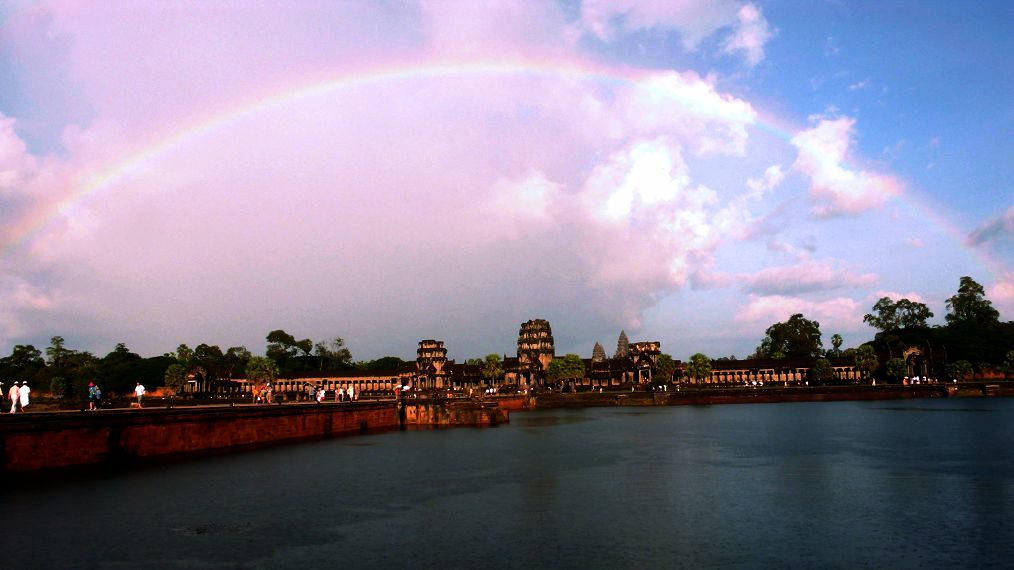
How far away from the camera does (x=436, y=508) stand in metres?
33.2

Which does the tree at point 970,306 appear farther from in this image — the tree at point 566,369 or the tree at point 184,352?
the tree at point 184,352

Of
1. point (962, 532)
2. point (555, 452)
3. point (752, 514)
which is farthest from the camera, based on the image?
point (555, 452)

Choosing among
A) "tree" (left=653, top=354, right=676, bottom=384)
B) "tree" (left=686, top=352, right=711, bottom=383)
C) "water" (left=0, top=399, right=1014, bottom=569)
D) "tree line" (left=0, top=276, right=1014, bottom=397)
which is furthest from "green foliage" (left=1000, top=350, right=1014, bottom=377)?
"water" (left=0, top=399, right=1014, bottom=569)

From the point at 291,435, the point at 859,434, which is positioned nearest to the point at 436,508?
the point at 291,435

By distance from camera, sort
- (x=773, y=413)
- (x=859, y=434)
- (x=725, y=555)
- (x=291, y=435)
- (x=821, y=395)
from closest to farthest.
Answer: (x=725, y=555) → (x=291, y=435) → (x=859, y=434) → (x=773, y=413) → (x=821, y=395)

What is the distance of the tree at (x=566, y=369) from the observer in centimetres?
17188

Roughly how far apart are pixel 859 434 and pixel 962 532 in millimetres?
46202

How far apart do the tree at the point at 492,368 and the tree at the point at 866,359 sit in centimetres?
8469

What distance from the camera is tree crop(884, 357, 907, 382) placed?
154 m

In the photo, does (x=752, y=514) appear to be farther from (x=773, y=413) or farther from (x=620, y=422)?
(x=773, y=413)

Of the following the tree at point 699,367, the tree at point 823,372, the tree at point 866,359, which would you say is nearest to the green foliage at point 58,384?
the tree at point 699,367

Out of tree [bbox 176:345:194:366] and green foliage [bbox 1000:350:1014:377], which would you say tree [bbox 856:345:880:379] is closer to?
green foliage [bbox 1000:350:1014:377]

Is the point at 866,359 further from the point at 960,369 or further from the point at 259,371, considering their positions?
the point at 259,371

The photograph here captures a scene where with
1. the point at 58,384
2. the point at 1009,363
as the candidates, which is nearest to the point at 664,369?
the point at 1009,363
